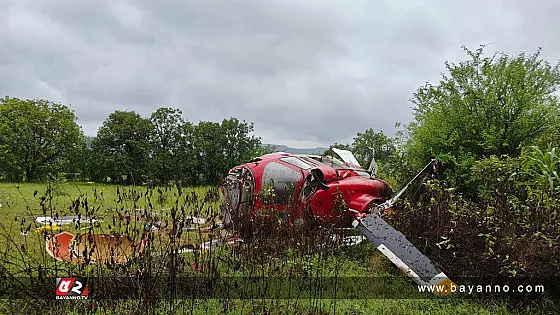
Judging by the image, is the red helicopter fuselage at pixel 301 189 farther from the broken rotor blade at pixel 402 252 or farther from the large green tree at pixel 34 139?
the large green tree at pixel 34 139

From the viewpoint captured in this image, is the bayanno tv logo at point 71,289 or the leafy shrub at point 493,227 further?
the leafy shrub at point 493,227

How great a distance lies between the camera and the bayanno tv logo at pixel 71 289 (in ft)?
11.1

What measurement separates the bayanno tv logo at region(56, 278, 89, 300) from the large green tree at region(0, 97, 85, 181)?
71.1 feet

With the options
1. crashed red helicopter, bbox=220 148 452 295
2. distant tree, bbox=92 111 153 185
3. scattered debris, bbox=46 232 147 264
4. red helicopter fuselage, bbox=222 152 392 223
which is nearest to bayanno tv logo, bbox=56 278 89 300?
scattered debris, bbox=46 232 147 264

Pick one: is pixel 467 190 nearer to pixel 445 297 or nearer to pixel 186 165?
pixel 445 297

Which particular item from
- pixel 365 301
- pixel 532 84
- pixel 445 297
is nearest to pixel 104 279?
pixel 365 301

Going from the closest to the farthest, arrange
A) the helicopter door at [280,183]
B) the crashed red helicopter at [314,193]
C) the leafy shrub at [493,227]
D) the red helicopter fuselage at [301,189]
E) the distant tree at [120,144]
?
the leafy shrub at [493,227]
the crashed red helicopter at [314,193]
the red helicopter fuselage at [301,189]
the helicopter door at [280,183]
the distant tree at [120,144]

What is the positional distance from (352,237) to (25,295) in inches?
161

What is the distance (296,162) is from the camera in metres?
7.05

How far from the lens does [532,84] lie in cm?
605

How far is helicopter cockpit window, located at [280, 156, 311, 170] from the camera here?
271 inches

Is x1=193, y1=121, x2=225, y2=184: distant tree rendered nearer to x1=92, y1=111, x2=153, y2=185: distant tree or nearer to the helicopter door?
x1=92, y1=111, x2=153, y2=185: distant tree

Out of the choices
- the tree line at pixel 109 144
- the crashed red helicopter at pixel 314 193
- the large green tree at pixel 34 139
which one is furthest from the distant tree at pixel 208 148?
the crashed red helicopter at pixel 314 193

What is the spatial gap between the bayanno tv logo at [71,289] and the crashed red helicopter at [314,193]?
2030 mm
